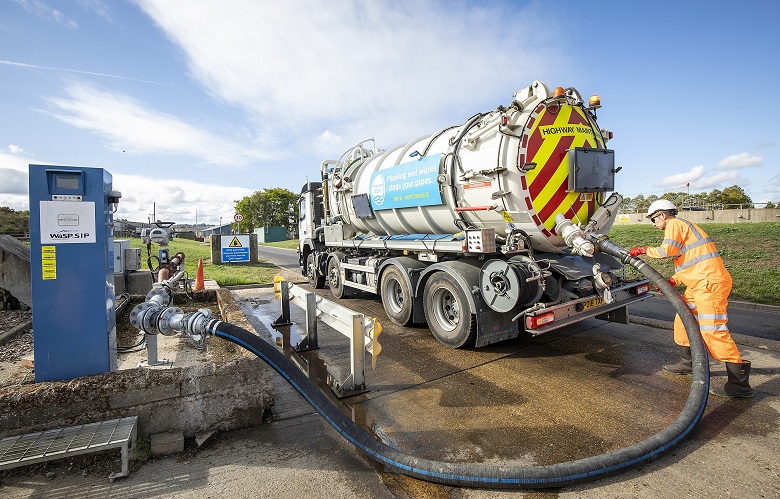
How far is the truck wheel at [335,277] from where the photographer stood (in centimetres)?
904

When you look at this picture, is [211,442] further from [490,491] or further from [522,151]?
[522,151]

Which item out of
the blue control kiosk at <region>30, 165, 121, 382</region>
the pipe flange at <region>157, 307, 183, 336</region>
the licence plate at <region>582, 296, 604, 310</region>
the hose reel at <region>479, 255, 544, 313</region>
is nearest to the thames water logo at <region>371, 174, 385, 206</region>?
the hose reel at <region>479, 255, 544, 313</region>

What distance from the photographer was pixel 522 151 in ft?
15.3

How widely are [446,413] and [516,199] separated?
2535 millimetres

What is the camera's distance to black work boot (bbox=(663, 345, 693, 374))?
4184 millimetres

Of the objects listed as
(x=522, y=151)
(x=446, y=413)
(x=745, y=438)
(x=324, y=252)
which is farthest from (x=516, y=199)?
(x=324, y=252)

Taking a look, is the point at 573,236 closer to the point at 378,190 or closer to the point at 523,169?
the point at 523,169

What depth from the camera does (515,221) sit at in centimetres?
491

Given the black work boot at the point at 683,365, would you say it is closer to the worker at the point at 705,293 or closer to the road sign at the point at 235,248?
the worker at the point at 705,293

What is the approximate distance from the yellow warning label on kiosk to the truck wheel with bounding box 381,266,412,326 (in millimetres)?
4249

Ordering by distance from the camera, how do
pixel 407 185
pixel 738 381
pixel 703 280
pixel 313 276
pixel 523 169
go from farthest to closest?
pixel 313 276 < pixel 407 185 < pixel 523 169 < pixel 703 280 < pixel 738 381

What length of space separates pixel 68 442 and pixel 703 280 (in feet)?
17.1

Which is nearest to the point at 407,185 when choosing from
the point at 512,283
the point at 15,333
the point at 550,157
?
the point at 550,157

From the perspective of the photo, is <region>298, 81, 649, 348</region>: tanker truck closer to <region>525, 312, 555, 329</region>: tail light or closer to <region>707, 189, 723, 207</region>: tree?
<region>525, 312, 555, 329</region>: tail light
